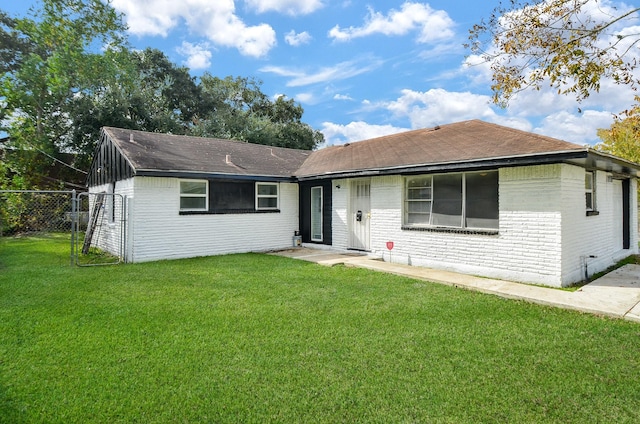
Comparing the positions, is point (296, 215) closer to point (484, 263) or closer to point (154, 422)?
point (484, 263)

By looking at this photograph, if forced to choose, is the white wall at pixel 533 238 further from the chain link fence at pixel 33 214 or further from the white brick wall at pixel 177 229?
the chain link fence at pixel 33 214

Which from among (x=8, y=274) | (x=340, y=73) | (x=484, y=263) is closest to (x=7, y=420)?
(x=8, y=274)

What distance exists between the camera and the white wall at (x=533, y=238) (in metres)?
6.75

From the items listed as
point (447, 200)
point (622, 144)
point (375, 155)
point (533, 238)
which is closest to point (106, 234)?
point (375, 155)

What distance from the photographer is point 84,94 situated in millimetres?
22375

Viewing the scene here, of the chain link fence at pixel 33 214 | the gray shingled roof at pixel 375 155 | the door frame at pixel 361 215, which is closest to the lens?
the gray shingled roof at pixel 375 155

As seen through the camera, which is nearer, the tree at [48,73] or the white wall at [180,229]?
the white wall at [180,229]

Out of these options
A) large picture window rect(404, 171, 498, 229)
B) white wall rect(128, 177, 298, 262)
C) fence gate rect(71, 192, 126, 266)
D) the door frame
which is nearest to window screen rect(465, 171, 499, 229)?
large picture window rect(404, 171, 498, 229)

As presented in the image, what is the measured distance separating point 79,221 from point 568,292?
1842cm

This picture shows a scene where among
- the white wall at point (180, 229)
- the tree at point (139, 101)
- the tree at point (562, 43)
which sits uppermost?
the tree at point (139, 101)

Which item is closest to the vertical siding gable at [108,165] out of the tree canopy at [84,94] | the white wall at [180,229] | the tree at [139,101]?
the white wall at [180,229]

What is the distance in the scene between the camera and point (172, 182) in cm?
1034

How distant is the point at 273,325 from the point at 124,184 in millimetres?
8423

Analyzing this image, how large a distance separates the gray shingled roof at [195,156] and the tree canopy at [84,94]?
1062 centimetres
